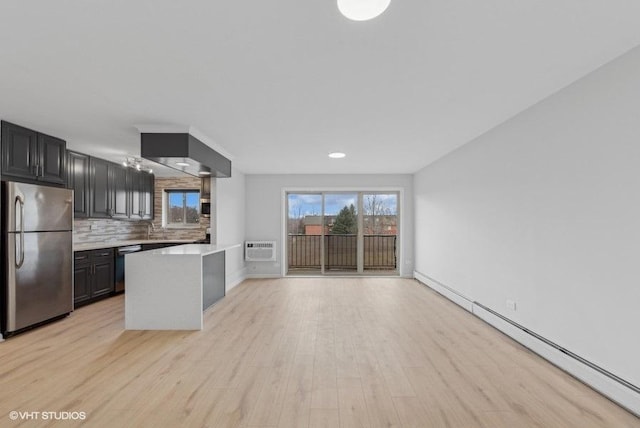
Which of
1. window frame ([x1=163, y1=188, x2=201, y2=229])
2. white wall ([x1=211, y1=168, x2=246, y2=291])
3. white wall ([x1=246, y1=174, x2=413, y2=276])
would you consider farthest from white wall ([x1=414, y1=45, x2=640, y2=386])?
window frame ([x1=163, y1=188, x2=201, y2=229])

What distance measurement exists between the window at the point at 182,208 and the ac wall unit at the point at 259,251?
4.49ft

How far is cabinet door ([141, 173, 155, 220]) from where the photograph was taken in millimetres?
6406

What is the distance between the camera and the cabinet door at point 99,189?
16.9 feet

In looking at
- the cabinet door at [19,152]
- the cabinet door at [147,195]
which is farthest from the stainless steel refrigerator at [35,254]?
the cabinet door at [147,195]

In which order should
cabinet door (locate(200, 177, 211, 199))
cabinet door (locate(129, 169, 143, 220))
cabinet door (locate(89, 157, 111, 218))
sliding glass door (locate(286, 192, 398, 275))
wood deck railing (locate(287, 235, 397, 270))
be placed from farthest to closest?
wood deck railing (locate(287, 235, 397, 270))
sliding glass door (locate(286, 192, 398, 275))
cabinet door (locate(129, 169, 143, 220))
cabinet door (locate(200, 177, 211, 199))
cabinet door (locate(89, 157, 111, 218))

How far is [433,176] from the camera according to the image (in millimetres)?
5746

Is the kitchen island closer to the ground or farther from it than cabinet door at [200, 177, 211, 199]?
closer to the ground

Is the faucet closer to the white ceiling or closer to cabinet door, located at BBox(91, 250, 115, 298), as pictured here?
cabinet door, located at BBox(91, 250, 115, 298)

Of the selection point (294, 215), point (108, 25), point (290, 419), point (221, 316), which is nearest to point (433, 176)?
point (294, 215)

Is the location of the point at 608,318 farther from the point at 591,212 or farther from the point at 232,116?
the point at 232,116

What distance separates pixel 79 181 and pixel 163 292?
9.04 feet

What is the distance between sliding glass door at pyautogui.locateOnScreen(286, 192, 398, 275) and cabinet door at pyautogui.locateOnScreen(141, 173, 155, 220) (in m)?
A: 2.97

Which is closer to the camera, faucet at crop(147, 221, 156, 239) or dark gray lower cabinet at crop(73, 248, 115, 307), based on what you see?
dark gray lower cabinet at crop(73, 248, 115, 307)

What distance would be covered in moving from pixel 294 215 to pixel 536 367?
539 centimetres
